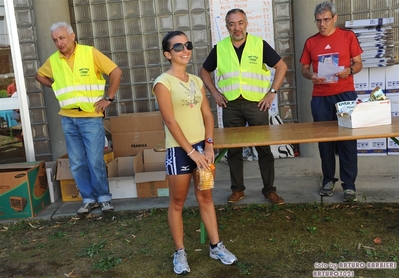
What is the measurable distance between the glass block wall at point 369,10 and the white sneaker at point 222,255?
3230 millimetres

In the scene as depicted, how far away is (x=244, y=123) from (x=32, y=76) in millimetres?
2868

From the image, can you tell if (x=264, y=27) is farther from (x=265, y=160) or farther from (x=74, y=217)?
(x=74, y=217)

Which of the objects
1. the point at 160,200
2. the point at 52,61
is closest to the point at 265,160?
the point at 160,200

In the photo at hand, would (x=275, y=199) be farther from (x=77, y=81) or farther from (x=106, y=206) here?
(x=77, y=81)

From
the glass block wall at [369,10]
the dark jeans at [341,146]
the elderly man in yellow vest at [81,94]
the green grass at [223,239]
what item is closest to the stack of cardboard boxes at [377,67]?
the glass block wall at [369,10]

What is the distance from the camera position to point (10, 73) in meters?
5.45

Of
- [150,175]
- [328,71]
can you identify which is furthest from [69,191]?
[328,71]

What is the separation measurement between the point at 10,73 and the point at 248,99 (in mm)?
3167

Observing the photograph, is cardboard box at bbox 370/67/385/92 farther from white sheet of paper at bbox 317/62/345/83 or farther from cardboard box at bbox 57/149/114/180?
cardboard box at bbox 57/149/114/180

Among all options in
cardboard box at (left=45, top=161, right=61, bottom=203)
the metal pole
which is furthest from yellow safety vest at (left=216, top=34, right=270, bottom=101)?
the metal pole

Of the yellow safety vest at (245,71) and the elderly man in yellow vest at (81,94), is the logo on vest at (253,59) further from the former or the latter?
the elderly man in yellow vest at (81,94)

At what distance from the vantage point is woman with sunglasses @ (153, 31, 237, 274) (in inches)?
112

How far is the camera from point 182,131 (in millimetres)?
2924

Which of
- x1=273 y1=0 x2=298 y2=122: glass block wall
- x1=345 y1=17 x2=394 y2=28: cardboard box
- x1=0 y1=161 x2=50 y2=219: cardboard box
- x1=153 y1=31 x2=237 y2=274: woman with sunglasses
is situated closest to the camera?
x1=153 y1=31 x2=237 y2=274: woman with sunglasses
